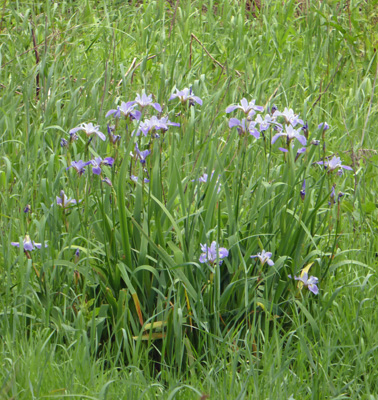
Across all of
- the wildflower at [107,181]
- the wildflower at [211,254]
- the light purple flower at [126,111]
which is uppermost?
the light purple flower at [126,111]

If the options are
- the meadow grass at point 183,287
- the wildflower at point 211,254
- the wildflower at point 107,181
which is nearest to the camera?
the meadow grass at point 183,287

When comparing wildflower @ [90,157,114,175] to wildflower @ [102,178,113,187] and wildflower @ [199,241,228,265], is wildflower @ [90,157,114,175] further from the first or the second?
wildflower @ [199,241,228,265]

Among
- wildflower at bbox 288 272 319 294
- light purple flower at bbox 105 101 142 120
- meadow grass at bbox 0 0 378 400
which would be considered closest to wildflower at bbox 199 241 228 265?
meadow grass at bbox 0 0 378 400

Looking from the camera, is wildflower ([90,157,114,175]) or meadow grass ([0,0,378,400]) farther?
wildflower ([90,157,114,175])

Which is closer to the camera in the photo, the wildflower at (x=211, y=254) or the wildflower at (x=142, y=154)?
the wildflower at (x=211, y=254)

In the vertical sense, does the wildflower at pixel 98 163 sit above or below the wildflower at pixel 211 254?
above

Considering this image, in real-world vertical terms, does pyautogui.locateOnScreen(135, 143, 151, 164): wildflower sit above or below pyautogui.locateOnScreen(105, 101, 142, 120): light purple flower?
below

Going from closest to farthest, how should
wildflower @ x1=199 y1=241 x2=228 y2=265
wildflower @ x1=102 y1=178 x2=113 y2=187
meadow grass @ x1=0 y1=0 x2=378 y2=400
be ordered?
meadow grass @ x1=0 y1=0 x2=378 y2=400 → wildflower @ x1=199 y1=241 x2=228 y2=265 → wildflower @ x1=102 y1=178 x2=113 y2=187

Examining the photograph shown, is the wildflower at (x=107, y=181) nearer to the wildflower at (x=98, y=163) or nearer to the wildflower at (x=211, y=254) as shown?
the wildflower at (x=98, y=163)

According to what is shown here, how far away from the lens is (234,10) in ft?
15.6

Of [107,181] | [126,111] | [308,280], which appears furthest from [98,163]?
[308,280]

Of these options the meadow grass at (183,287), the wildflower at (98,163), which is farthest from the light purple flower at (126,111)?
the wildflower at (98,163)

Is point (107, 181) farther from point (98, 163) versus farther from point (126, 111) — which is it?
point (126, 111)

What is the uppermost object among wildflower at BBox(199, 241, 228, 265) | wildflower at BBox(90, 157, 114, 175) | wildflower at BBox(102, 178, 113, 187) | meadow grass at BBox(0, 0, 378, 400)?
wildflower at BBox(90, 157, 114, 175)
